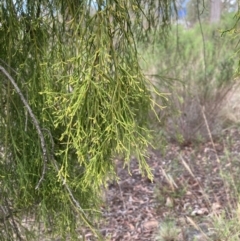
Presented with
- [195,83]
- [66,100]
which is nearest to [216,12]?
[195,83]

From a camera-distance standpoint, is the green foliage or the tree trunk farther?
the tree trunk

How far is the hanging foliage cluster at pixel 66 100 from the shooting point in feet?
4.99

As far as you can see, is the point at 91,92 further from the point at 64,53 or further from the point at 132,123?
the point at 64,53

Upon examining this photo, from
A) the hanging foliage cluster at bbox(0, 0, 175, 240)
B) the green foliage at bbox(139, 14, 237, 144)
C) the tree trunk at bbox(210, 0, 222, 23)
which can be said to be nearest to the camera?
the hanging foliage cluster at bbox(0, 0, 175, 240)

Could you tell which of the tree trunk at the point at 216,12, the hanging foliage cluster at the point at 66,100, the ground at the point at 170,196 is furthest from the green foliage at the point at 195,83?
the hanging foliage cluster at the point at 66,100

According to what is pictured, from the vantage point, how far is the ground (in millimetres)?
3867

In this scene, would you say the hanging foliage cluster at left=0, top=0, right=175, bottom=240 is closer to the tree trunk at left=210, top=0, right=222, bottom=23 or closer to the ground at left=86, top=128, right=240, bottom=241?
the ground at left=86, top=128, right=240, bottom=241

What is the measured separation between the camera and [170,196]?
4336mm

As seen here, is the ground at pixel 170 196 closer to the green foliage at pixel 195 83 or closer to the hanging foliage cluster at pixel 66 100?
the green foliage at pixel 195 83

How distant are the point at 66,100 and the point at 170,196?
305 cm

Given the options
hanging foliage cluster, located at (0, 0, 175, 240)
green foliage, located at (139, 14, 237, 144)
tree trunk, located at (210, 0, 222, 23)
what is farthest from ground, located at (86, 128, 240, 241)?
tree trunk, located at (210, 0, 222, 23)

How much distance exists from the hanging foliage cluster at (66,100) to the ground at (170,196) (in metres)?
1.56

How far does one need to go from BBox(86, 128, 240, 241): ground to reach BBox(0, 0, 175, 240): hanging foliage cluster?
61.4 inches

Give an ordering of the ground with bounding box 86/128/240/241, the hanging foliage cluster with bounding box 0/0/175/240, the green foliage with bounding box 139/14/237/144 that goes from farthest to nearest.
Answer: the green foliage with bounding box 139/14/237/144 → the ground with bounding box 86/128/240/241 → the hanging foliage cluster with bounding box 0/0/175/240
